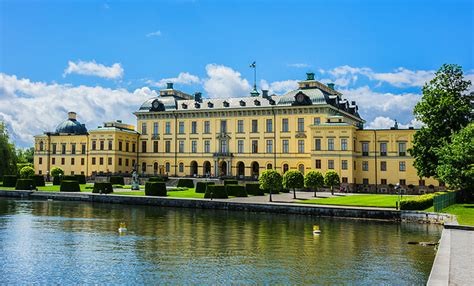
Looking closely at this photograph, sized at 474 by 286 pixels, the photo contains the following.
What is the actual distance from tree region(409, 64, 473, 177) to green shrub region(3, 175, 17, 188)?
46320 millimetres

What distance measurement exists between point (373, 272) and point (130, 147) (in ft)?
209

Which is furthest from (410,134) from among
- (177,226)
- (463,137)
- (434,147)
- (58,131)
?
(58,131)

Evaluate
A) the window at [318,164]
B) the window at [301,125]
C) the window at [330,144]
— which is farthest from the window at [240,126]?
the window at [330,144]

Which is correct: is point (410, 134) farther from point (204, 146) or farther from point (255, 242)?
point (255, 242)

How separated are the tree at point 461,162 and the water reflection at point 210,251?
7.52m

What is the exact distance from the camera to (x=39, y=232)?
2591 cm

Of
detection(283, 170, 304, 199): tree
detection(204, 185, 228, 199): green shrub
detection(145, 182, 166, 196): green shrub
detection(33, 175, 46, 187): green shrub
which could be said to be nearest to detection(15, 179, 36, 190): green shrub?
detection(33, 175, 46, 187): green shrub

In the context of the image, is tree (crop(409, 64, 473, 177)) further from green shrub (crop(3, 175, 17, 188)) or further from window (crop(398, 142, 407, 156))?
green shrub (crop(3, 175, 17, 188))

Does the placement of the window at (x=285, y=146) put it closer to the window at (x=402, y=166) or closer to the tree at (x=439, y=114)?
the window at (x=402, y=166)

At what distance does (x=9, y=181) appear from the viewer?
60000mm

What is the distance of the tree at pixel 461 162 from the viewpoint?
35750 millimetres

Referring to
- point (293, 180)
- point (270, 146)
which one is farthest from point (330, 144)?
point (293, 180)

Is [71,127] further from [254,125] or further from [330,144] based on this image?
[330,144]

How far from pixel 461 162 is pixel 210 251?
77.8ft
